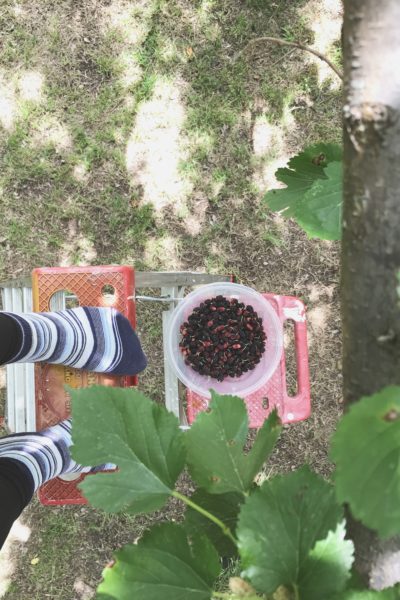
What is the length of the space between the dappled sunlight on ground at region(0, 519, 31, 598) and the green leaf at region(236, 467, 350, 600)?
1.62m

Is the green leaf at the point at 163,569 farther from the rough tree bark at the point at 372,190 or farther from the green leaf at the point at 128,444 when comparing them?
the rough tree bark at the point at 372,190

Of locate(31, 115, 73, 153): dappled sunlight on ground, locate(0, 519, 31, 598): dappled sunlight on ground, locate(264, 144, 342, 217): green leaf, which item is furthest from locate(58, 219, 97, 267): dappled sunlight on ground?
locate(264, 144, 342, 217): green leaf

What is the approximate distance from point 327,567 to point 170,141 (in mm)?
1749

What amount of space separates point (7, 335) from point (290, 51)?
1.42 meters

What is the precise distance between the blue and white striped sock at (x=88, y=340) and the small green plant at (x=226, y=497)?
2.98 ft

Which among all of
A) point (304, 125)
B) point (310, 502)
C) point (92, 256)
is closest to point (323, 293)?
point (304, 125)

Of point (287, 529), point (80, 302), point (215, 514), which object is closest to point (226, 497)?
point (215, 514)

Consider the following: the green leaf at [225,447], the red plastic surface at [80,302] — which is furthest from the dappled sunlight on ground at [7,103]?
the green leaf at [225,447]

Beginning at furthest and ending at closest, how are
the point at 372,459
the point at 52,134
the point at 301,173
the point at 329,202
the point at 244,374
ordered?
1. the point at 52,134
2. the point at 244,374
3. the point at 301,173
4. the point at 329,202
5. the point at 372,459

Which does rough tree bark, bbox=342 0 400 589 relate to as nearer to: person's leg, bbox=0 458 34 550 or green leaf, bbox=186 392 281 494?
green leaf, bbox=186 392 281 494

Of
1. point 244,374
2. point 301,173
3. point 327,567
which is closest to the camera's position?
point 327,567

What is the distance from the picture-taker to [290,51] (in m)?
2.03

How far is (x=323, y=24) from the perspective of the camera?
2.03 meters

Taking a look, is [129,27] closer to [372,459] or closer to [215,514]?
[215,514]
